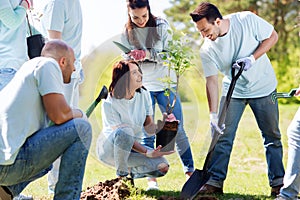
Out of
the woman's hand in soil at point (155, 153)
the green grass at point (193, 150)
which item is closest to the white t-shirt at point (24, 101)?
the green grass at point (193, 150)

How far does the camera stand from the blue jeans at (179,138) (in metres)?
3.61

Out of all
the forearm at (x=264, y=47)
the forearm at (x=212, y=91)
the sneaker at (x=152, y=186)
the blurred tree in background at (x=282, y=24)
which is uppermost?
the forearm at (x=264, y=47)

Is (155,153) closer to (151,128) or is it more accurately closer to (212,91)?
(151,128)

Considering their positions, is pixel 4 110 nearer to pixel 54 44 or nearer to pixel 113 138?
pixel 54 44

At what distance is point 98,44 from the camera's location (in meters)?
3.29

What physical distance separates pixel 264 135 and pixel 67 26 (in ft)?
5.07

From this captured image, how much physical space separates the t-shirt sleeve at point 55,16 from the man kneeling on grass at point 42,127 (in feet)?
2.84

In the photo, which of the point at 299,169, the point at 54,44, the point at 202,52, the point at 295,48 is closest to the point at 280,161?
the point at 299,169

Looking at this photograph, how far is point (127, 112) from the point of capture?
345 cm

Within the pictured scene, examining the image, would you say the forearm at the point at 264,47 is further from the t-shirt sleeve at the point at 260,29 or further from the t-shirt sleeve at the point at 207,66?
the t-shirt sleeve at the point at 207,66

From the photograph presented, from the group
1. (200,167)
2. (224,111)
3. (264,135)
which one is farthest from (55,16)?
(200,167)

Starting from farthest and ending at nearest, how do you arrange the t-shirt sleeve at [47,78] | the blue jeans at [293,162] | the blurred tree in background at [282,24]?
the blurred tree in background at [282,24]
the blue jeans at [293,162]
the t-shirt sleeve at [47,78]

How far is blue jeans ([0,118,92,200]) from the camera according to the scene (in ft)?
9.16

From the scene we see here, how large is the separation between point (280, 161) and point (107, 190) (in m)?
1.22
